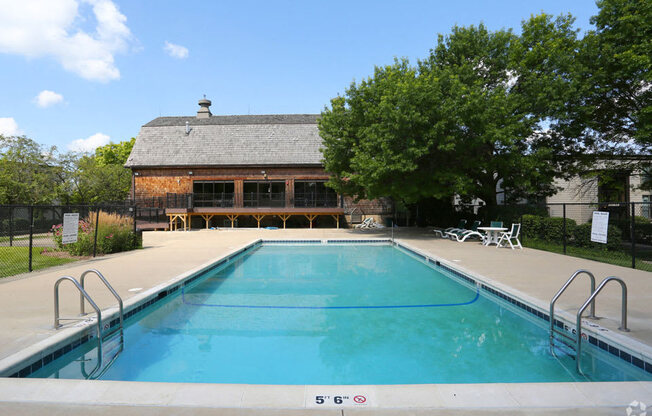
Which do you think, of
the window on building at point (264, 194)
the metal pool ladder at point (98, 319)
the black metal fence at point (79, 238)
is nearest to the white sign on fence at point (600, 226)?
the metal pool ladder at point (98, 319)

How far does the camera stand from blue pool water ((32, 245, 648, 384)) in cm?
391

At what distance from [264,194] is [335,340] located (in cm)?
1998

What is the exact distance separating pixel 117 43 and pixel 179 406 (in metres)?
15.3

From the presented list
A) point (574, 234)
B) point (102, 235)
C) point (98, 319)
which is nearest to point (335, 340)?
point (98, 319)

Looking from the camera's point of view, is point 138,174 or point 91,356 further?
point 138,174

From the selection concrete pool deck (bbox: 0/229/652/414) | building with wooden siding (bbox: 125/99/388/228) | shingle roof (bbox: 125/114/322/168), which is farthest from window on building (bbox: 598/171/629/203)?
shingle roof (bbox: 125/114/322/168)

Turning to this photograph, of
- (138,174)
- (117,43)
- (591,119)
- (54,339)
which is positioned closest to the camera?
(54,339)

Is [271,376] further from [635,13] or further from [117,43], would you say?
[635,13]

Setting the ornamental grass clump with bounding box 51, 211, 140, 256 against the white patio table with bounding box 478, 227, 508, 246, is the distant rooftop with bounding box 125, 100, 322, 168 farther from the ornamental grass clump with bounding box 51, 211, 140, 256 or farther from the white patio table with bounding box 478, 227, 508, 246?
the white patio table with bounding box 478, 227, 508, 246

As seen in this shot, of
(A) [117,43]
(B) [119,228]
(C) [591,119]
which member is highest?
(A) [117,43]

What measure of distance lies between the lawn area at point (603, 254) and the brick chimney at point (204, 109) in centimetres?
2645

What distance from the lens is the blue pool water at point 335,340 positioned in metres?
3.91

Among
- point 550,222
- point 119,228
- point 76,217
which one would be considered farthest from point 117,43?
point 550,222

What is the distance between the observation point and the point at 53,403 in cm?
265
